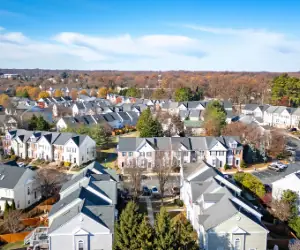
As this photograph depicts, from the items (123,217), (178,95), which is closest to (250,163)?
(123,217)

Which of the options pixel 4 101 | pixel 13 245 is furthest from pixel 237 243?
pixel 4 101

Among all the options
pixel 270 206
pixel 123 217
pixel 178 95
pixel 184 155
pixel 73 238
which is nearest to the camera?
pixel 123 217

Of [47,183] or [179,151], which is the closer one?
[47,183]

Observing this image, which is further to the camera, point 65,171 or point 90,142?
point 90,142

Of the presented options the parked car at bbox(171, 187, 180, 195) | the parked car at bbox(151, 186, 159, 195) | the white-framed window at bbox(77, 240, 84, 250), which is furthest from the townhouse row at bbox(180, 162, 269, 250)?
the white-framed window at bbox(77, 240, 84, 250)

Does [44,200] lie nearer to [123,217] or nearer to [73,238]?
[73,238]

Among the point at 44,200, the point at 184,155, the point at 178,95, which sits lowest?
the point at 44,200

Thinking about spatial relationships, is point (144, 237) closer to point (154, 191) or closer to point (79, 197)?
point (79, 197)
